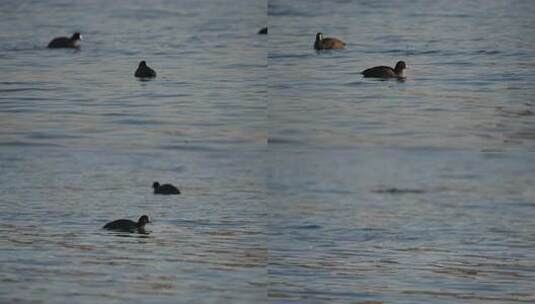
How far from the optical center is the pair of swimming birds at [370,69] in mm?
5387

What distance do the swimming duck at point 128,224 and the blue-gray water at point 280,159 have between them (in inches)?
1.8

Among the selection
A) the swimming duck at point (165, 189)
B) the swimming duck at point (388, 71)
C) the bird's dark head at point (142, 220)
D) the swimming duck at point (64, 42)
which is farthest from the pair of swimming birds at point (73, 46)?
the swimming duck at point (388, 71)

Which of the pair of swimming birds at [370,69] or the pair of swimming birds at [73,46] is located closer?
the pair of swimming birds at [370,69]

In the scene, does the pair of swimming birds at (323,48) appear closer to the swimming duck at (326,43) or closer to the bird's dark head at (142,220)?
the swimming duck at (326,43)

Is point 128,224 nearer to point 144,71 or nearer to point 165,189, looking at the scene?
point 165,189

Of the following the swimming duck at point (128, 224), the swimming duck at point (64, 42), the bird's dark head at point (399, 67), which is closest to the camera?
the swimming duck at point (128, 224)

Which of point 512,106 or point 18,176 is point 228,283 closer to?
point 18,176

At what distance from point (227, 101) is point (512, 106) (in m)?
1.34

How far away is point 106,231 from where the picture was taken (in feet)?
17.7

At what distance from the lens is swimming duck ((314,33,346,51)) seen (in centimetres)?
546

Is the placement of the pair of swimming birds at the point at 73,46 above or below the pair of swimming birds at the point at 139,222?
above

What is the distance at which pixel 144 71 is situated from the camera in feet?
18.1

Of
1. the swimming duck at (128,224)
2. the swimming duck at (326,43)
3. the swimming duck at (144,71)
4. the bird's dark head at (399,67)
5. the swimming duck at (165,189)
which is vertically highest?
the swimming duck at (326,43)

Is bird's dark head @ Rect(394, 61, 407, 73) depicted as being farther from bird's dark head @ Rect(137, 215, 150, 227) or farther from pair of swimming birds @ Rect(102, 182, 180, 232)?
bird's dark head @ Rect(137, 215, 150, 227)
